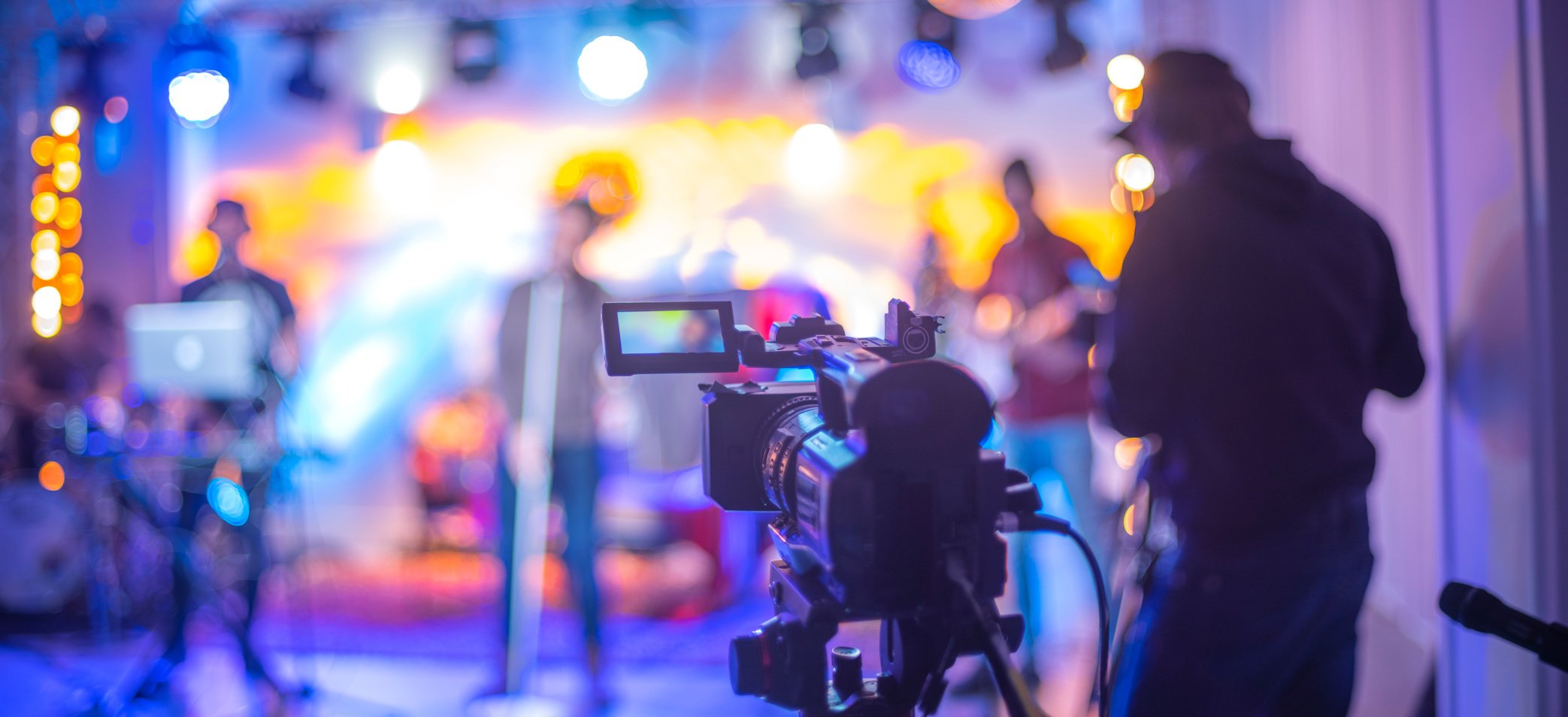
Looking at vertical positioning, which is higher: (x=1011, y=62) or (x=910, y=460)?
(x=1011, y=62)

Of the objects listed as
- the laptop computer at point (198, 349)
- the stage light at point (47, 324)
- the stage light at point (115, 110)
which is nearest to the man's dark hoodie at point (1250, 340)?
the laptop computer at point (198, 349)

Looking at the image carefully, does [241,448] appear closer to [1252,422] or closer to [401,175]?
[1252,422]

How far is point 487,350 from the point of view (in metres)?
5.71

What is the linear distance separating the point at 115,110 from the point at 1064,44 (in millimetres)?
4834

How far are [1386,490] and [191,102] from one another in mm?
5265

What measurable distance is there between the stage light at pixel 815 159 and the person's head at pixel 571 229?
2.58 metres

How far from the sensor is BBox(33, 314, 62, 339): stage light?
5.22 m

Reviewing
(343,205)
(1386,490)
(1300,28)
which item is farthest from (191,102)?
(1386,490)

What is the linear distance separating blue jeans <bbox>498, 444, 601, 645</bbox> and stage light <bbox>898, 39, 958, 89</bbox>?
2.82 m

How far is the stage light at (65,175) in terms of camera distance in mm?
5422

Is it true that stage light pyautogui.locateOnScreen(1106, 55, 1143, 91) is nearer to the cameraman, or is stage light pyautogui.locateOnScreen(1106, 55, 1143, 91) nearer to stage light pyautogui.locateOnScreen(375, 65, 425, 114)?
the cameraman

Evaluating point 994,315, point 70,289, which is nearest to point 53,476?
point 70,289

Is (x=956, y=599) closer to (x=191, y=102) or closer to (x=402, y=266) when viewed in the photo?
(x=191, y=102)

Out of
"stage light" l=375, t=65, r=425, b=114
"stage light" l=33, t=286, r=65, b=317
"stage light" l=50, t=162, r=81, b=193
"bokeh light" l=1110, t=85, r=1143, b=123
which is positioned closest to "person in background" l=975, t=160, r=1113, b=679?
"bokeh light" l=1110, t=85, r=1143, b=123
